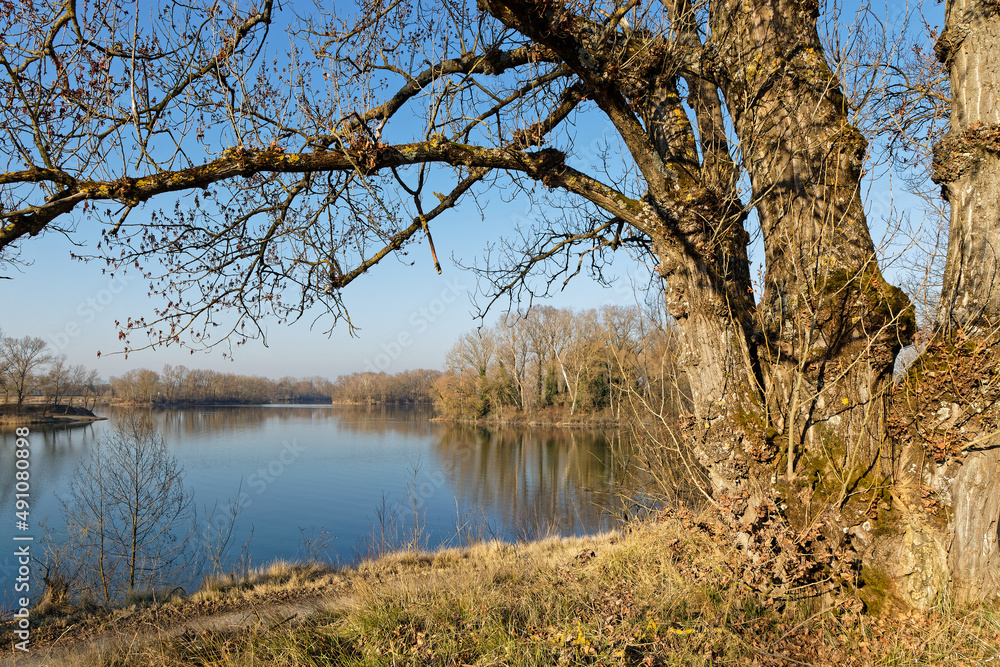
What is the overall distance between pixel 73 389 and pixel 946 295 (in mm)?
34249

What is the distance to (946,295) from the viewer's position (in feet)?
11.2

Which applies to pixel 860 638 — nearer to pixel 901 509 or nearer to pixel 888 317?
pixel 901 509

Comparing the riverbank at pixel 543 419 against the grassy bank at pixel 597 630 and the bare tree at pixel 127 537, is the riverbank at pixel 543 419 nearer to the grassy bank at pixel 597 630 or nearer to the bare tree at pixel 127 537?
the bare tree at pixel 127 537

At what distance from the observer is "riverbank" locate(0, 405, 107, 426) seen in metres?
29.9

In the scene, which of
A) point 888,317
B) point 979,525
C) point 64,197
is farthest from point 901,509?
point 64,197

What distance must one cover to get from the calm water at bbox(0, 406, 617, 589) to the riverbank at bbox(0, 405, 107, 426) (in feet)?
3.44

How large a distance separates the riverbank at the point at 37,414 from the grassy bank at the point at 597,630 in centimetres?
3421

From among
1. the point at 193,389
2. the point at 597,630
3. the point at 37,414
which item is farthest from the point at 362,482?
the point at 193,389

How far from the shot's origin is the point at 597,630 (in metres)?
2.94

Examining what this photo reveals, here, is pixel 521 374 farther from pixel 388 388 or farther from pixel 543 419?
pixel 388 388

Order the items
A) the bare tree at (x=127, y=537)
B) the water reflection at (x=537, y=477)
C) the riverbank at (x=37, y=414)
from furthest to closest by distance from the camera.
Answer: the riverbank at (x=37, y=414) → the water reflection at (x=537, y=477) → the bare tree at (x=127, y=537)

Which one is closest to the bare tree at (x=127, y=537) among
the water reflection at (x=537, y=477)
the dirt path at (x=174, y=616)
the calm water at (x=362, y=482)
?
the calm water at (x=362, y=482)

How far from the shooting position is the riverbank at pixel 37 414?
98.1ft

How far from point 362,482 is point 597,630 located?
20125mm
